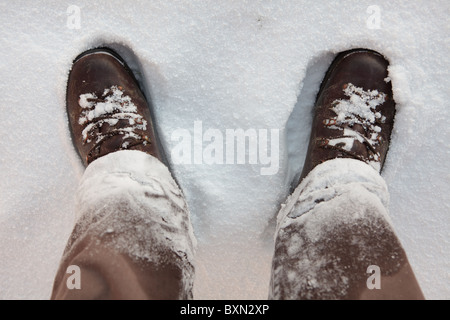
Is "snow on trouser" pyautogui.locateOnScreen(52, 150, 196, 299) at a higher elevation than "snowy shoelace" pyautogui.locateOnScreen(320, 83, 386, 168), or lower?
lower

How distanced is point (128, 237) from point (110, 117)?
0.39 metres

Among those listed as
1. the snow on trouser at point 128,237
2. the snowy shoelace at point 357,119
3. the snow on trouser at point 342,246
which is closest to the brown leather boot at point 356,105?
the snowy shoelace at point 357,119

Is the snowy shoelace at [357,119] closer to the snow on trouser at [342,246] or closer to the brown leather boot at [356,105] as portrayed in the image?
the brown leather boot at [356,105]

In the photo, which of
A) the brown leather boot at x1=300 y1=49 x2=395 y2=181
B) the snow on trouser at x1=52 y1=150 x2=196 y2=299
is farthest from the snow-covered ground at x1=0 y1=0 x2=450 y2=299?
the snow on trouser at x1=52 y1=150 x2=196 y2=299

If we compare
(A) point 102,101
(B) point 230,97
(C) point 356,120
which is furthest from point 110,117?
(C) point 356,120

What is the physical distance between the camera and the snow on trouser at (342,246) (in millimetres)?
555

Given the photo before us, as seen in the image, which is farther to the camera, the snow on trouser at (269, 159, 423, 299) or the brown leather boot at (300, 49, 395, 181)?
the brown leather boot at (300, 49, 395, 181)

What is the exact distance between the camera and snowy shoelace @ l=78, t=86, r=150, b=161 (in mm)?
860

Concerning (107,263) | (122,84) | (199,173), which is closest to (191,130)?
(199,173)

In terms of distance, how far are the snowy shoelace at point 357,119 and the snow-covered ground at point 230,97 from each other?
0.06 meters

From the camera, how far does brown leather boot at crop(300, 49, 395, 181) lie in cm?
87

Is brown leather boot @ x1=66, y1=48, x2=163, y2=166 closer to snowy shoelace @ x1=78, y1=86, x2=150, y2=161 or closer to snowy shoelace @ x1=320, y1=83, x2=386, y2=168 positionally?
snowy shoelace @ x1=78, y1=86, x2=150, y2=161

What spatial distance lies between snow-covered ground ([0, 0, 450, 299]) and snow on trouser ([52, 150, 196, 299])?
212 millimetres

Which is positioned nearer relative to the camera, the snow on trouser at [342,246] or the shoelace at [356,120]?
the snow on trouser at [342,246]
